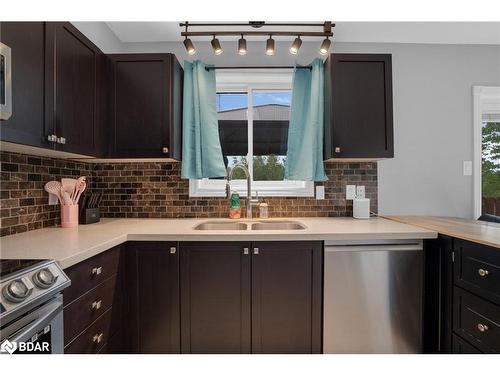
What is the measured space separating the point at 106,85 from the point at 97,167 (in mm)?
734

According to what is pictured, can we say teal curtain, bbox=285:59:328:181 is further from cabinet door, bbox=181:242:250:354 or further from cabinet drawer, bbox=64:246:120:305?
cabinet drawer, bbox=64:246:120:305

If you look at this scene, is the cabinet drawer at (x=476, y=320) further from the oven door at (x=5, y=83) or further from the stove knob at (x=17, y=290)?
the oven door at (x=5, y=83)

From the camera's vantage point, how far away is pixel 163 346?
1713 millimetres

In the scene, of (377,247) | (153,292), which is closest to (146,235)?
(153,292)

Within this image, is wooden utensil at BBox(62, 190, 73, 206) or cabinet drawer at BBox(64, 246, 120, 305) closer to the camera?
cabinet drawer at BBox(64, 246, 120, 305)

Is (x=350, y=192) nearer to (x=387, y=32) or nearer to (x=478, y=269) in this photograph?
(x=478, y=269)

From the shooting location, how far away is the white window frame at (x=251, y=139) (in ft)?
7.89

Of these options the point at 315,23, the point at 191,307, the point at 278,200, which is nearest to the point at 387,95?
the point at 315,23

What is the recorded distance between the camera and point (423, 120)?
244 centimetres

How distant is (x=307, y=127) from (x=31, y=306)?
2.01 metres

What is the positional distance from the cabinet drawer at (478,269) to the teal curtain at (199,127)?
1.64m

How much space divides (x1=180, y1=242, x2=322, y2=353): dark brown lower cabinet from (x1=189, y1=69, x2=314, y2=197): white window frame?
0.77 metres

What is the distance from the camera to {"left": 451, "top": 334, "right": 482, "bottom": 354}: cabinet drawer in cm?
146

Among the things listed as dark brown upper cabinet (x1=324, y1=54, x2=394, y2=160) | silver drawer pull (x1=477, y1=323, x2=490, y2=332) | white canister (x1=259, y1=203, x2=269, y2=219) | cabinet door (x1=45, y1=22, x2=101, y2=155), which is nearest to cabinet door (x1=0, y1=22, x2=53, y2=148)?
cabinet door (x1=45, y1=22, x2=101, y2=155)
